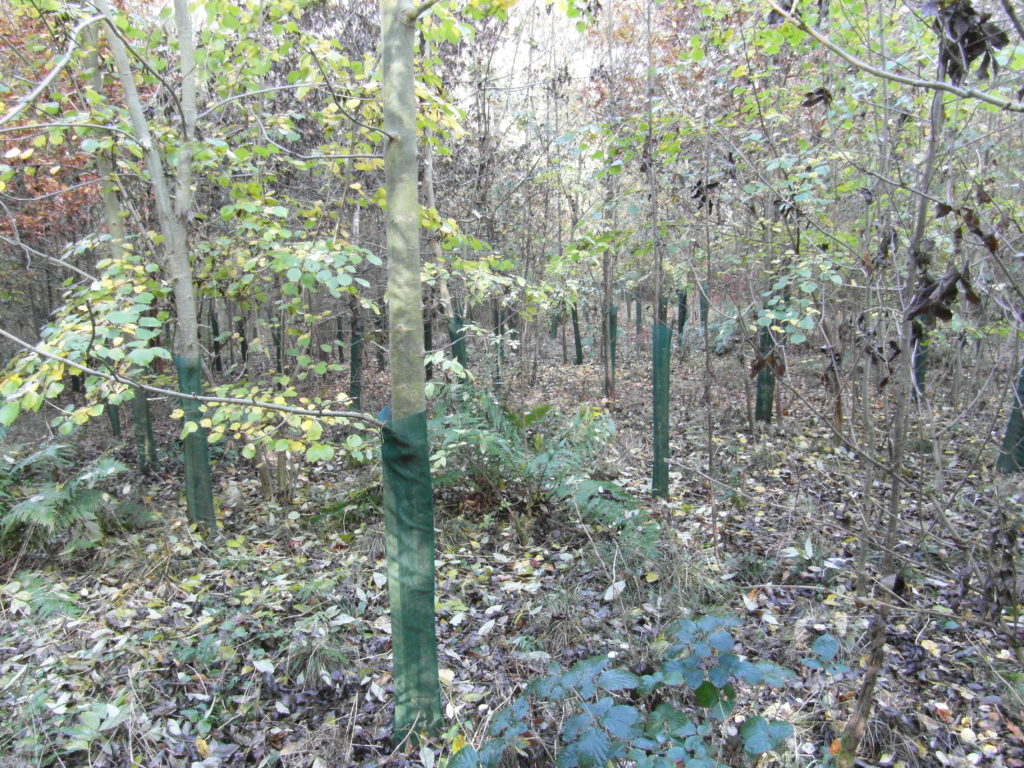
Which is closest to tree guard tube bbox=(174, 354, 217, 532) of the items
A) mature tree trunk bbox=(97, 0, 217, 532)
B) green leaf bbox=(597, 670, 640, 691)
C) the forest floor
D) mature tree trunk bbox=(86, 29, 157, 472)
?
mature tree trunk bbox=(97, 0, 217, 532)

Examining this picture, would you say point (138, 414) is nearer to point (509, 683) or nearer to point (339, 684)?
point (339, 684)

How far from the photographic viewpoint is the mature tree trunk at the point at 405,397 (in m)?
2.31

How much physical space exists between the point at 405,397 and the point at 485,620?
1979 millimetres

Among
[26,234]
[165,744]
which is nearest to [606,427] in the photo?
[165,744]

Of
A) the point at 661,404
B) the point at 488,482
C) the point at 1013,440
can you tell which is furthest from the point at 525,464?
the point at 1013,440

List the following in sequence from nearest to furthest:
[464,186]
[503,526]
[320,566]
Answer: [320,566]
[503,526]
[464,186]

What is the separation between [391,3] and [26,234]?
31.3 feet

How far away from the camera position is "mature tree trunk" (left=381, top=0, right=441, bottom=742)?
2312 millimetres


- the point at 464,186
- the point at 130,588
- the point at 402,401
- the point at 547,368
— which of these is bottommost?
the point at 547,368

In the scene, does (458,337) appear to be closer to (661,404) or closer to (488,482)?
(488,482)

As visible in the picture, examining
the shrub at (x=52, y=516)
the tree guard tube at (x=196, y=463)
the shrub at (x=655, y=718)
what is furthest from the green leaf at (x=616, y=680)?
the shrub at (x=52, y=516)

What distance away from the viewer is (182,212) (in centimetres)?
438

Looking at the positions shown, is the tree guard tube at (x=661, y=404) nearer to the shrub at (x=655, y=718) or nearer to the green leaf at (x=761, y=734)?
the shrub at (x=655, y=718)

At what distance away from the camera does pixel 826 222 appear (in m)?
5.21
